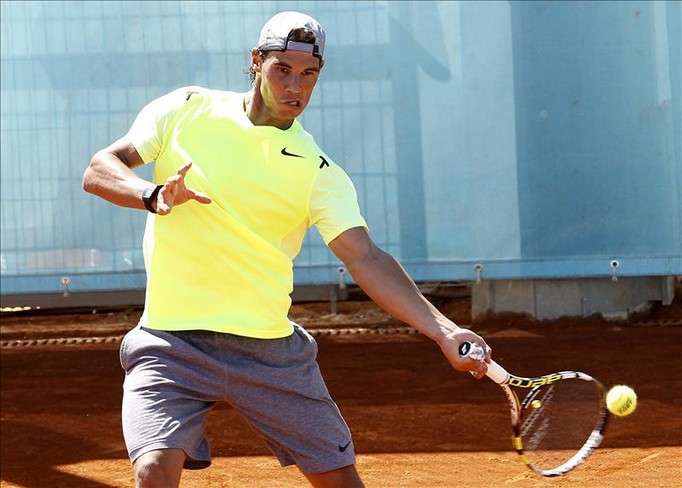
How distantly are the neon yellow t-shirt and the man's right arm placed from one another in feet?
0.14

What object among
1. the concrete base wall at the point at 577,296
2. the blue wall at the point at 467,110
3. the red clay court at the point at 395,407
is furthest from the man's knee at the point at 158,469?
the concrete base wall at the point at 577,296

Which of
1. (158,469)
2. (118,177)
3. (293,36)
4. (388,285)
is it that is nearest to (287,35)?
→ (293,36)

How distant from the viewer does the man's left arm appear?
3423 mm

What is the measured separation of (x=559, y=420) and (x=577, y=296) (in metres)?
5.10

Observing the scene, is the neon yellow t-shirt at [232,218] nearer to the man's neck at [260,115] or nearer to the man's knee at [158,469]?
the man's neck at [260,115]

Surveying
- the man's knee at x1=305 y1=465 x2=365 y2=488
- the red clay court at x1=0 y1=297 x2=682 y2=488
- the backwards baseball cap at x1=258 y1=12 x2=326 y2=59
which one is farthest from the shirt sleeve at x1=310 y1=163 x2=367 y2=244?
the red clay court at x1=0 y1=297 x2=682 y2=488

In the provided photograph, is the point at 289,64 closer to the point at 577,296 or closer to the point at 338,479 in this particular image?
the point at 338,479

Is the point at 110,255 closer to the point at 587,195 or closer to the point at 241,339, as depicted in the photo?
the point at 587,195

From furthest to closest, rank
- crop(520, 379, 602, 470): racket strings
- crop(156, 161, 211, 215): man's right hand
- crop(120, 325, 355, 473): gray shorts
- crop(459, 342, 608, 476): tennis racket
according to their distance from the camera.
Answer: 1. crop(520, 379, 602, 470): racket strings
2. crop(459, 342, 608, 476): tennis racket
3. crop(120, 325, 355, 473): gray shorts
4. crop(156, 161, 211, 215): man's right hand

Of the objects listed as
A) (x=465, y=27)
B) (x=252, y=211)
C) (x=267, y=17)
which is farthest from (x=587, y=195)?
(x=252, y=211)

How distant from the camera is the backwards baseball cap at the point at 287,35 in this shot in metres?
3.52

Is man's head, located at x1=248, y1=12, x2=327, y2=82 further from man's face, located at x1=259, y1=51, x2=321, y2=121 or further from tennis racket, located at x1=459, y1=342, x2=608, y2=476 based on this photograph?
tennis racket, located at x1=459, y1=342, x2=608, y2=476

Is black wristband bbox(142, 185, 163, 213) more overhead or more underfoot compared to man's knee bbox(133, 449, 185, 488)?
more overhead

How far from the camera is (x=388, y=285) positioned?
3.52 meters
